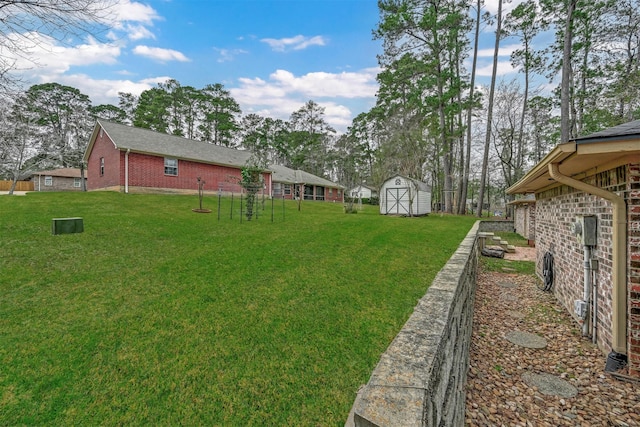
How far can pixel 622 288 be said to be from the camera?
101 inches

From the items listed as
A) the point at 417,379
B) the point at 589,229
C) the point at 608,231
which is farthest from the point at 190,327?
the point at 589,229

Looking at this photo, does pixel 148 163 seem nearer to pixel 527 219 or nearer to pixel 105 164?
pixel 105 164

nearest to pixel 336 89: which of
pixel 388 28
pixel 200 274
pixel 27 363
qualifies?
pixel 388 28

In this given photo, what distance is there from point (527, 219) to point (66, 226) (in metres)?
16.4

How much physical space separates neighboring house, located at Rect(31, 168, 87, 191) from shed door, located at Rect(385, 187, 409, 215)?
28349 mm

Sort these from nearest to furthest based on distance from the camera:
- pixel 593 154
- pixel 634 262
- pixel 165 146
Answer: pixel 593 154, pixel 634 262, pixel 165 146

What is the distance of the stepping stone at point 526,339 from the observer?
343cm

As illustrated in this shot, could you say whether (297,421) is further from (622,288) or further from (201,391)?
(622,288)

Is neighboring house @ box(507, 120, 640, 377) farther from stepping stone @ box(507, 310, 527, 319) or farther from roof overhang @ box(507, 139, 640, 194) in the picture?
stepping stone @ box(507, 310, 527, 319)

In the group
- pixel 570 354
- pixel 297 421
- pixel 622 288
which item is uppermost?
pixel 622 288

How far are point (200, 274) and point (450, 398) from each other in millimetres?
3470

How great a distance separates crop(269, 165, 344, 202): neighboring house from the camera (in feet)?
80.4

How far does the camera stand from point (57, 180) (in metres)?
26.6

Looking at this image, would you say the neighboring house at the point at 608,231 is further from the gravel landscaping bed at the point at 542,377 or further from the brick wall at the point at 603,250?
the gravel landscaping bed at the point at 542,377
